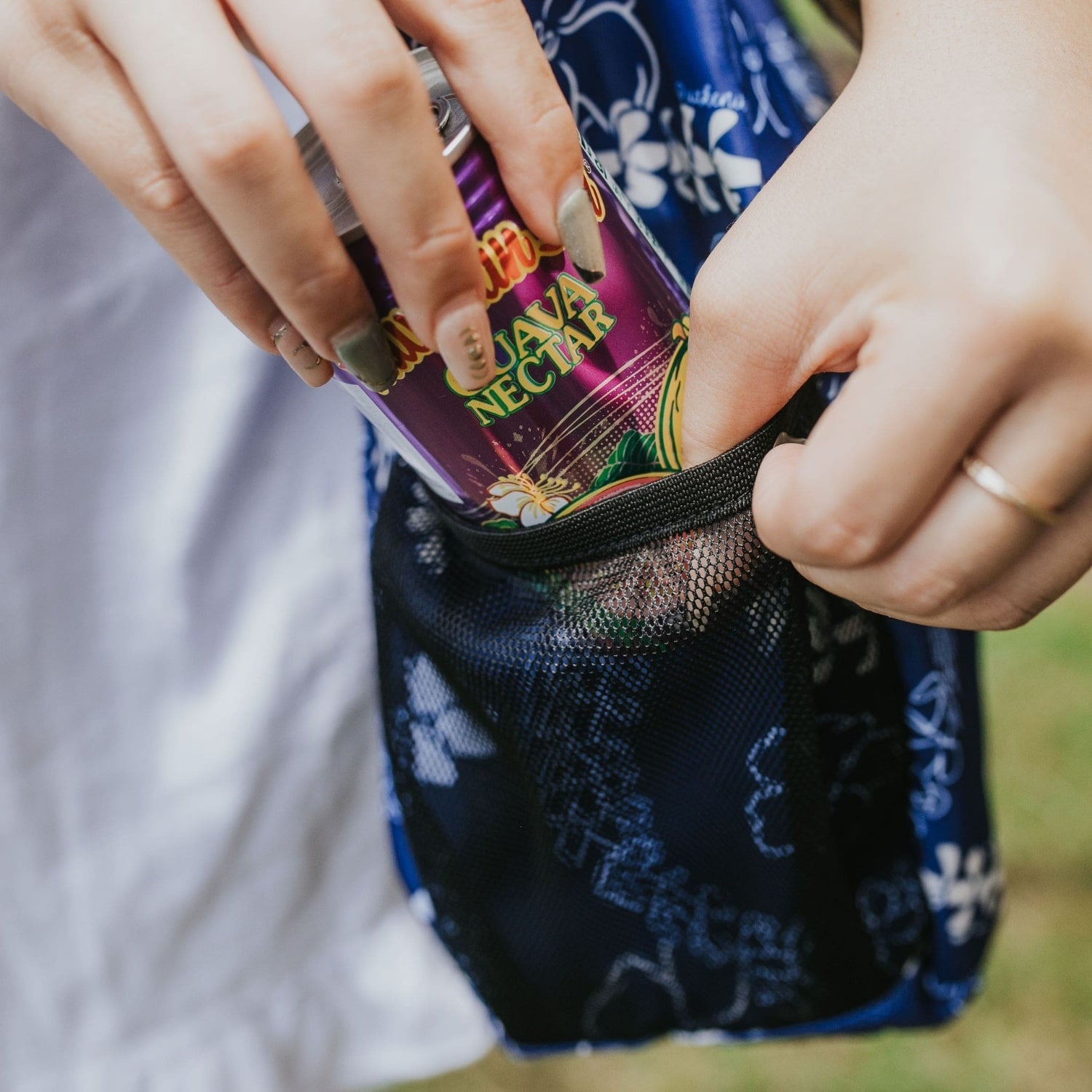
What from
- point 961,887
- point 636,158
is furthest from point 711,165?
point 961,887

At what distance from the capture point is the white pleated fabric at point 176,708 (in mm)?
643

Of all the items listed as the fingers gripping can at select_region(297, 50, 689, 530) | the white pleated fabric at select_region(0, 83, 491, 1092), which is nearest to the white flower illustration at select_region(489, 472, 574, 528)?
the fingers gripping can at select_region(297, 50, 689, 530)

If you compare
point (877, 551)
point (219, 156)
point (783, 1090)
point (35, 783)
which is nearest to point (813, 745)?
point (877, 551)

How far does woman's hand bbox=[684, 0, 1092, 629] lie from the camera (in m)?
0.34

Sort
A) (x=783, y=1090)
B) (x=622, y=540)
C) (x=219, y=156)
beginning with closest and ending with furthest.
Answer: (x=219, y=156) → (x=622, y=540) → (x=783, y=1090)

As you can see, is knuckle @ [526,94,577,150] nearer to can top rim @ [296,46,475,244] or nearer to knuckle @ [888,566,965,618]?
can top rim @ [296,46,475,244]

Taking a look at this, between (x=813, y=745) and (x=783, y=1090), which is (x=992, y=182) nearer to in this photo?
(x=813, y=745)

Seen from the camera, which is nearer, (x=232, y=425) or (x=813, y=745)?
(x=813, y=745)

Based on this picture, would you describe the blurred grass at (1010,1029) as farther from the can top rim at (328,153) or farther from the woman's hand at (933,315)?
the can top rim at (328,153)

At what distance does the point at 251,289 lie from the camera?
396 millimetres

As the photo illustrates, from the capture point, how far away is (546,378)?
16.9 inches

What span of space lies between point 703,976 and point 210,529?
493 millimetres

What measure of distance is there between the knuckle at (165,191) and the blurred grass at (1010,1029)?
1330mm

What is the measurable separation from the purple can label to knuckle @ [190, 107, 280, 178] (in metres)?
0.06
